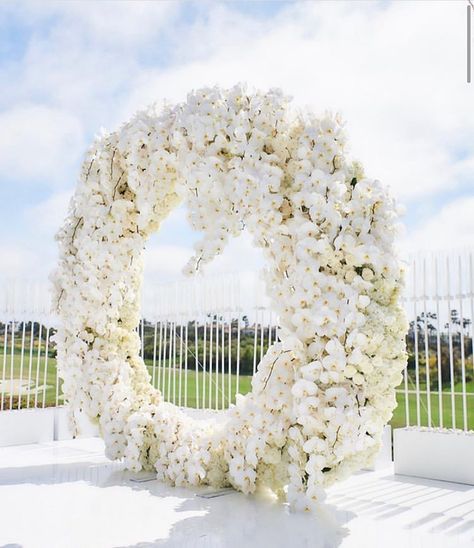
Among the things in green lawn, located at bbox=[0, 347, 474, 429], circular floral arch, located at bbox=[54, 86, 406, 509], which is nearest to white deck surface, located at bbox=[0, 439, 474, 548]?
circular floral arch, located at bbox=[54, 86, 406, 509]

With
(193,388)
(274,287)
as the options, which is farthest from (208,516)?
(193,388)

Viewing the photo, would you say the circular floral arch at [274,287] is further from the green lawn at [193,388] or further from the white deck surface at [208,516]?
the green lawn at [193,388]

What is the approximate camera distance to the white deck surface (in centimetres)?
219

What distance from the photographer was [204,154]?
9.73ft

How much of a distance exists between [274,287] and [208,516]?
3.48ft

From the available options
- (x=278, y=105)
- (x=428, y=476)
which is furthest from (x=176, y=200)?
(x=428, y=476)

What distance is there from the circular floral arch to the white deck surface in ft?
0.62

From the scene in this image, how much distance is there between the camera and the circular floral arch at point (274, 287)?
2500mm

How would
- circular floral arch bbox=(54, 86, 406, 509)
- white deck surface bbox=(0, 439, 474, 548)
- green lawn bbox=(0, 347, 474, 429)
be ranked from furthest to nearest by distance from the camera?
green lawn bbox=(0, 347, 474, 429) → circular floral arch bbox=(54, 86, 406, 509) → white deck surface bbox=(0, 439, 474, 548)

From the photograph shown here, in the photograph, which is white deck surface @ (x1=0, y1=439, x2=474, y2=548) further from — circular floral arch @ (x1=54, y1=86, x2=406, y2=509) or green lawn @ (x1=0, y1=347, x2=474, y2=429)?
green lawn @ (x1=0, y1=347, x2=474, y2=429)

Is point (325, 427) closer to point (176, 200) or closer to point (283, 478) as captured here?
point (283, 478)

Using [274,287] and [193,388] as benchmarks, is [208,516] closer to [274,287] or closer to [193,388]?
[274,287]

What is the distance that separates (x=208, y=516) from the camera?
2508mm

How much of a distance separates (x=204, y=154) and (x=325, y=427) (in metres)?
1.46
